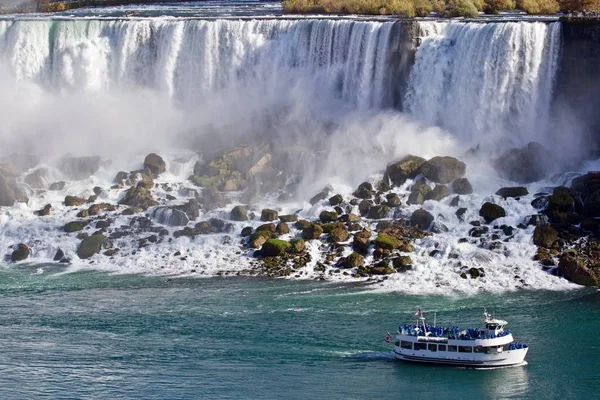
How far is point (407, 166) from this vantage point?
53.5 meters

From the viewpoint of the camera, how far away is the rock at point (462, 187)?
51.8 metres

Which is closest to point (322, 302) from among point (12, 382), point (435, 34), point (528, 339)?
point (528, 339)

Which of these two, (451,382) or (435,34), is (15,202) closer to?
(435,34)

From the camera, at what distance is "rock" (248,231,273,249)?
4941 cm

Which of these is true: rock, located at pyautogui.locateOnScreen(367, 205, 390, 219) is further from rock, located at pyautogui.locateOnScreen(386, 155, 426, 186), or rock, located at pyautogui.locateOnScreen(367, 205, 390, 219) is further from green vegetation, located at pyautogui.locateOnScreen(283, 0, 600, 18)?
green vegetation, located at pyautogui.locateOnScreen(283, 0, 600, 18)

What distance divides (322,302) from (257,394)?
9456 mm

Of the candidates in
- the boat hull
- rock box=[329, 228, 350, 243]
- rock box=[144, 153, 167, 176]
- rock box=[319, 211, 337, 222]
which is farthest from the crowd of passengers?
rock box=[144, 153, 167, 176]

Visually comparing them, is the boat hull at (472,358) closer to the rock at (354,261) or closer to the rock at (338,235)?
the rock at (354,261)

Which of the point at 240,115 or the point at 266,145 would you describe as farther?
the point at 240,115

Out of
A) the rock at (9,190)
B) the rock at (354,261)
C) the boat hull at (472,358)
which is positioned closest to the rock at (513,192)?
the rock at (354,261)

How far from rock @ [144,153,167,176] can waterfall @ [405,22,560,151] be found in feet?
41.0

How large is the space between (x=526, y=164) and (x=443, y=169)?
379 centimetres

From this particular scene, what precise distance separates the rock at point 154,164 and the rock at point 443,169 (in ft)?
42.5

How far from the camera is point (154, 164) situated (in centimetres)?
5741
